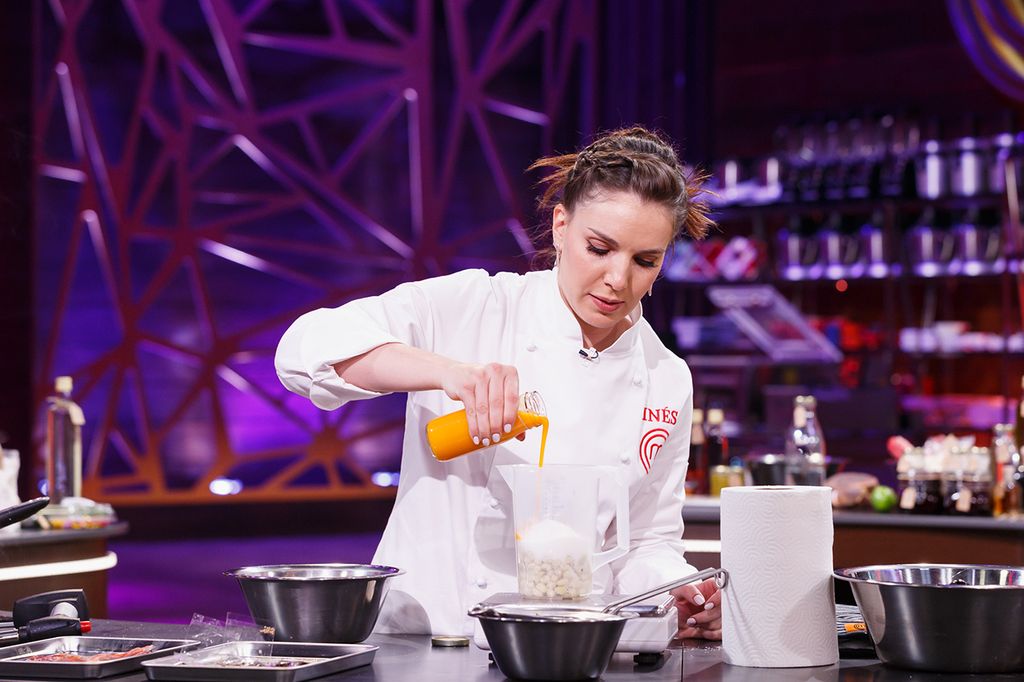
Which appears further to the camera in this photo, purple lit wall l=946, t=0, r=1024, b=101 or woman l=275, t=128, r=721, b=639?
purple lit wall l=946, t=0, r=1024, b=101

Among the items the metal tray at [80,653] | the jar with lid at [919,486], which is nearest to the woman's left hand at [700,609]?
the metal tray at [80,653]

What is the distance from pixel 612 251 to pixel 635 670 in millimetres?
581

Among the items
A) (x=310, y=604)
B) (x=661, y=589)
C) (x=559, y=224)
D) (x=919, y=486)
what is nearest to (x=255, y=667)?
(x=310, y=604)

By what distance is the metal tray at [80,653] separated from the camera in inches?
51.9

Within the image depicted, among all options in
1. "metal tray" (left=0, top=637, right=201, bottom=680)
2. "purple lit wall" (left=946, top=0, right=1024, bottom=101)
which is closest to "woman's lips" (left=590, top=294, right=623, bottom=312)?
"metal tray" (left=0, top=637, right=201, bottom=680)

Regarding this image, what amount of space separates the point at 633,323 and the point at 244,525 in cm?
555

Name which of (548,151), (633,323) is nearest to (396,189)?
(548,151)

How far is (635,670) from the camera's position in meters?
1.43

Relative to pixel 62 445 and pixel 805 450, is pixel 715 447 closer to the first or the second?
pixel 805 450

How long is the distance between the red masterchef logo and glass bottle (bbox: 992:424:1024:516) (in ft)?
6.29

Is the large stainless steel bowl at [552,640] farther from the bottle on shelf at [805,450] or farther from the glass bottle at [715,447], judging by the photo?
the glass bottle at [715,447]

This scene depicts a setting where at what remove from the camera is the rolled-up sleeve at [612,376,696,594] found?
1794 millimetres

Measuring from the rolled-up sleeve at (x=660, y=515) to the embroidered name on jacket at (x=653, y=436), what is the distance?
0.03 metres

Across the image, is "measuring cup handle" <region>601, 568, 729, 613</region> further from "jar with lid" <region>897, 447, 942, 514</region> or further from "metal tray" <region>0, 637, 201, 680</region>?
"jar with lid" <region>897, 447, 942, 514</region>
